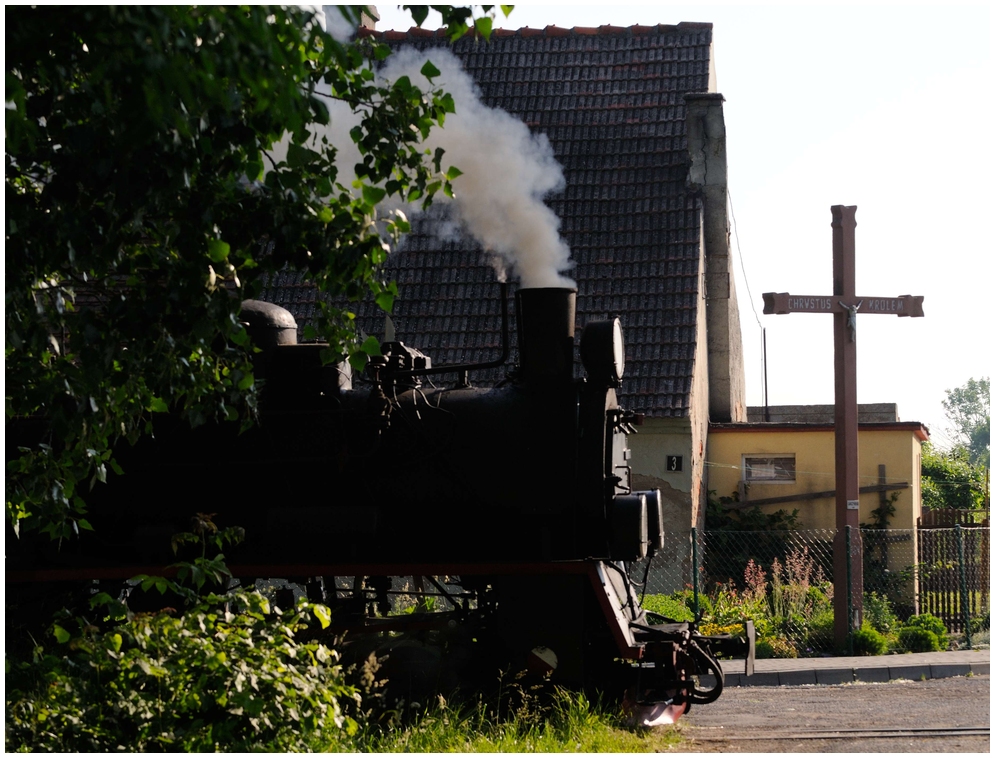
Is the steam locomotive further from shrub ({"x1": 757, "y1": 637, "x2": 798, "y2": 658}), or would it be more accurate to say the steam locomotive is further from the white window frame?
the white window frame

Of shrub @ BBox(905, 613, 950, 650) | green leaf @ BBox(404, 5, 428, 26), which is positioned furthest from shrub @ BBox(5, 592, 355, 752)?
shrub @ BBox(905, 613, 950, 650)

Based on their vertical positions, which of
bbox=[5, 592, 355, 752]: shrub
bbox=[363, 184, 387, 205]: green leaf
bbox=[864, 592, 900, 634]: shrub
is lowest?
bbox=[864, 592, 900, 634]: shrub

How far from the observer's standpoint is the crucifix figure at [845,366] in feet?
40.8

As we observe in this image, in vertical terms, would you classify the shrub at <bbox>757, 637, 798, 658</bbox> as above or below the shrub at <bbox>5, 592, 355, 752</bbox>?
below

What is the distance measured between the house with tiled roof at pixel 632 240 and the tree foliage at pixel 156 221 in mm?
9545

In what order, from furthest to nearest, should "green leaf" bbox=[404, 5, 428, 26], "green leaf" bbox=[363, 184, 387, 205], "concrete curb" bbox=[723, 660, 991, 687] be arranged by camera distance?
"concrete curb" bbox=[723, 660, 991, 687]
"green leaf" bbox=[363, 184, 387, 205]
"green leaf" bbox=[404, 5, 428, 26]

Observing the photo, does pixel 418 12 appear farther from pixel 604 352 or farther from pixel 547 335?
pixel 604 352

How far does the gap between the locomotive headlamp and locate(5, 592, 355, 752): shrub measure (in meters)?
3.18

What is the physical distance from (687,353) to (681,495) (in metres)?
1.89

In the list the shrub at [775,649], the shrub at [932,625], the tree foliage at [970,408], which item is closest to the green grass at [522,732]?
the shrub at [775,649]

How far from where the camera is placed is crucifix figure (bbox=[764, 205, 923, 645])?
12.4 m

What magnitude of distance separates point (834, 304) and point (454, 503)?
263 inches

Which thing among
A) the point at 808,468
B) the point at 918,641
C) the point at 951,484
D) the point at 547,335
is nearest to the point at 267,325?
the point at 547,335

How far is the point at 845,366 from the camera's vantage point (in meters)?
12.8
